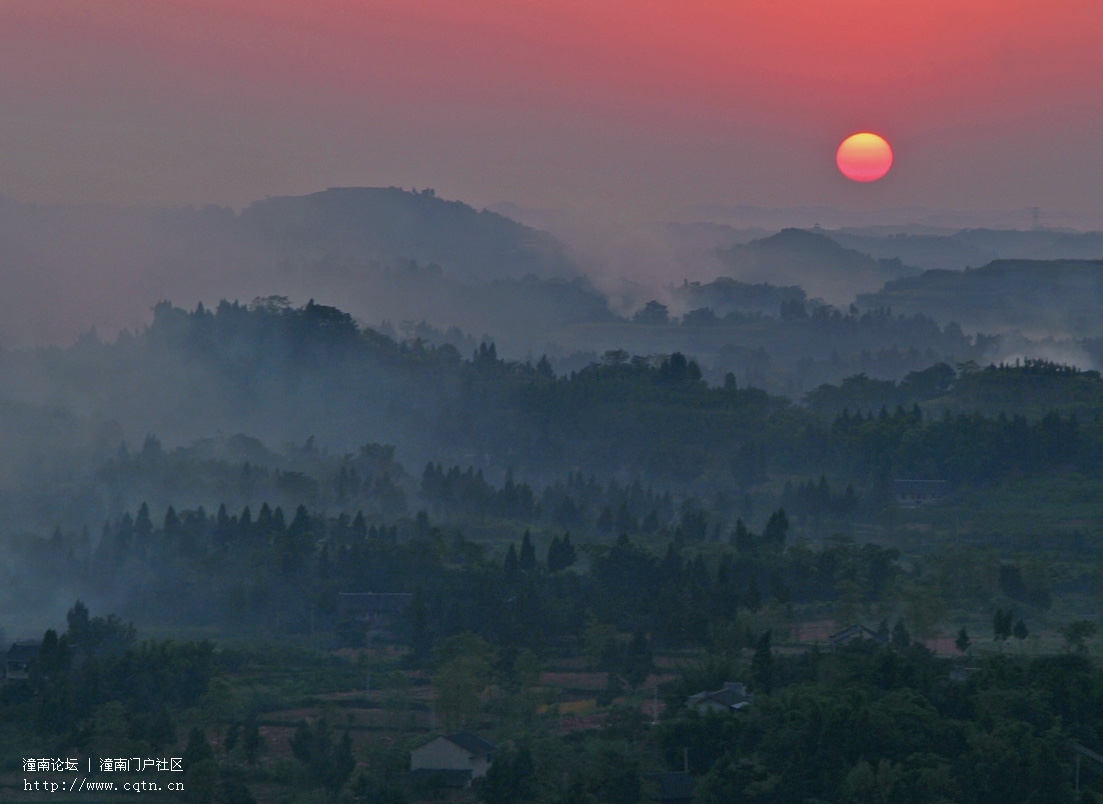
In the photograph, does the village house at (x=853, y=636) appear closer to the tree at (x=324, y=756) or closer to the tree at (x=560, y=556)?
the tree at (x=560, y=556)

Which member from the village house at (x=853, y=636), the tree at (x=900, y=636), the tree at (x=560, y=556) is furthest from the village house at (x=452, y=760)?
the tree at (x=560, y=556)

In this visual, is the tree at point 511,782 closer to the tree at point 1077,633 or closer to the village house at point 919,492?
the tree at point 1077,633

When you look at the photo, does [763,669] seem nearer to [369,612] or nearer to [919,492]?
[369,612]

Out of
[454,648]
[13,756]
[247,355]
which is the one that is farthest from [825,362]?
[13,756]

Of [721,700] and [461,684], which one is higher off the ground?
[461,684]

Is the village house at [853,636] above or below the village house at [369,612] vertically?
below

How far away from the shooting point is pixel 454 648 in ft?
162

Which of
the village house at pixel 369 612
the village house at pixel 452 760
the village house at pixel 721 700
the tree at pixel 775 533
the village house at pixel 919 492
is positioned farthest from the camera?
the village house at pixel 919 492

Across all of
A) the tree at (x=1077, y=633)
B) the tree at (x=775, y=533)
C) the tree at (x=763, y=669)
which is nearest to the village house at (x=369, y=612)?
the tree at (x=775, y=533)

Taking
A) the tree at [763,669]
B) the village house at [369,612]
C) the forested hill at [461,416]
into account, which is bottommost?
the tree at [763,669]

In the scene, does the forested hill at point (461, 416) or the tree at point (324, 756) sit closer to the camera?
the tree at point (324, 756)

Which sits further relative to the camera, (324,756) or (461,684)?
(461,684)

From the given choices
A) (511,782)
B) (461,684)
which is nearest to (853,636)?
(461,684)

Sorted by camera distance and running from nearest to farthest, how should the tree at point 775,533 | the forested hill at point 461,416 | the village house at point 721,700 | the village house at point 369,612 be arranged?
the village house at point 721,700 < the village house at point 369,612 < the tree at point 775,533 < the forested hill at point 461,416
